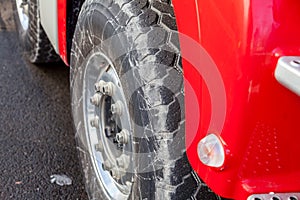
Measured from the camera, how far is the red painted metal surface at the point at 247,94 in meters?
1.19

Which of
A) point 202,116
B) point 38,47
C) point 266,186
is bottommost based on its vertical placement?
point 38,47

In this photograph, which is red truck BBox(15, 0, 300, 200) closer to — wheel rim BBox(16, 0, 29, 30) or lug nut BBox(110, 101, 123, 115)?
lug nut BBox(110, 101, 123, 115)

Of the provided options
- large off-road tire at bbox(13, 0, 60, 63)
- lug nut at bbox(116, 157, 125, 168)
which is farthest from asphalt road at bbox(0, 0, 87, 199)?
lug nut at bbox(116, 157, 125, 168)

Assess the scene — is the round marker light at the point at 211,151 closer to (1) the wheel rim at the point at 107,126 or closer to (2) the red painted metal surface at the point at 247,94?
(2) the red painted metal surface at the point at 247,94

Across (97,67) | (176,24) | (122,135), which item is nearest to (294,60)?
(176,24)

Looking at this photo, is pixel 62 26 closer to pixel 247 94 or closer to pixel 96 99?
pixel 96 99

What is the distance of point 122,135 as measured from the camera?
178 centimetres

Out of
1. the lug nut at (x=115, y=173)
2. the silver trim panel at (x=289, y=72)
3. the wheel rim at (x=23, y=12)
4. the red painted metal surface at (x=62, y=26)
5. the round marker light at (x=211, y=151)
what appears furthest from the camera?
the wheel rim at (x=23, y=12)

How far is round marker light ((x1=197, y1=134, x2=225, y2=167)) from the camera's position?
128 centimetres

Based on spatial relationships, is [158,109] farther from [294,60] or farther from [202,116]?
[294,60]

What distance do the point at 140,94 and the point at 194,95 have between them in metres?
0.22

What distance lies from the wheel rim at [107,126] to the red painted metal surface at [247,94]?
1.46 ft

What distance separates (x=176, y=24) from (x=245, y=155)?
0.46m

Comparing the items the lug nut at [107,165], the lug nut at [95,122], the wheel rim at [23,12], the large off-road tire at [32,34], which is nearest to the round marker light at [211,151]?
the lug nut at [107,165]
